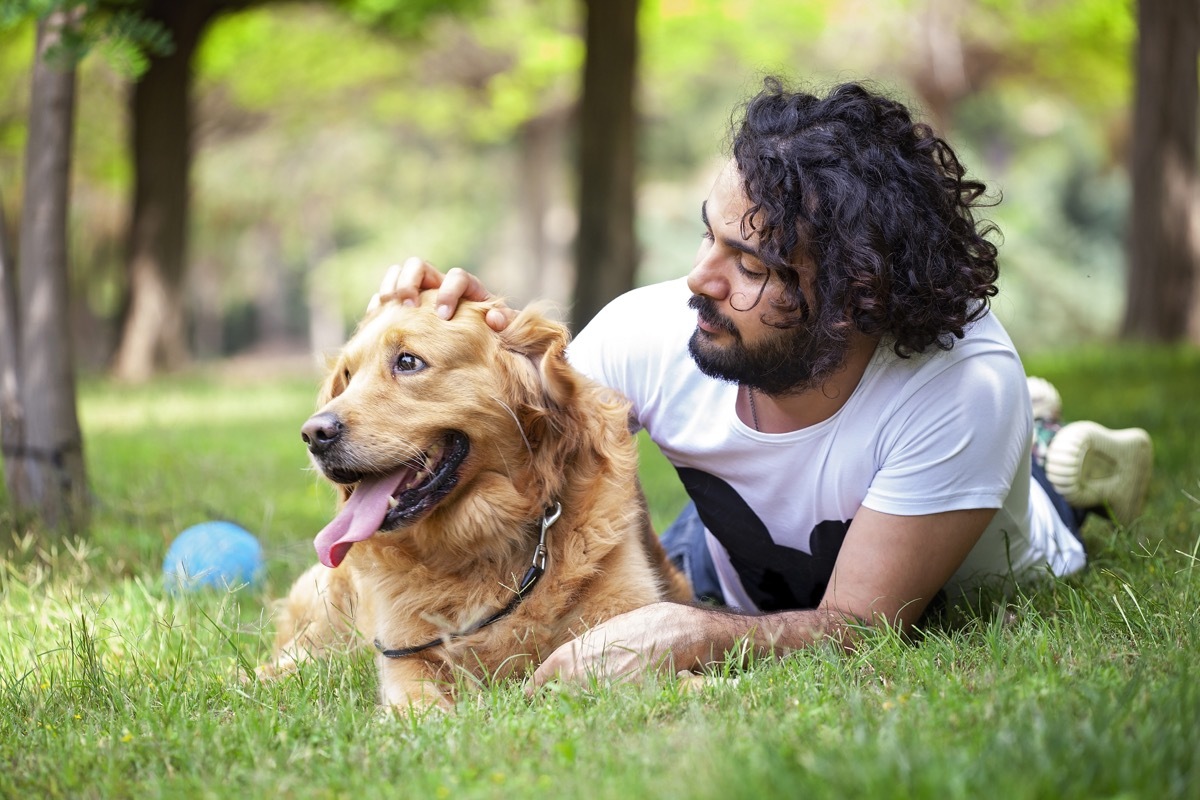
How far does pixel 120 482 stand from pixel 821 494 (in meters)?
4.01

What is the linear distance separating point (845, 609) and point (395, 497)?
1202 mm

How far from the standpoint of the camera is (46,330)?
181 inches

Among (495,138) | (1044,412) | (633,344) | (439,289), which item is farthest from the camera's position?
(495,138)

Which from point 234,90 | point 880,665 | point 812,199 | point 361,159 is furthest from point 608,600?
point 361,159

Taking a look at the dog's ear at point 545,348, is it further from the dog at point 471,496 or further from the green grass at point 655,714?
the green grass at point 655,714

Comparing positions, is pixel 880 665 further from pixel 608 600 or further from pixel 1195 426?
pixel 1195 426

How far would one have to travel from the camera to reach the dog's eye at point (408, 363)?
3123 millimetres

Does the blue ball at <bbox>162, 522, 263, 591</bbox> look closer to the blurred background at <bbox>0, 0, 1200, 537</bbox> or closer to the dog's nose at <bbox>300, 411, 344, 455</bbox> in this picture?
the blurred background at <bbox>0, 0, 1200, 537</bbox>

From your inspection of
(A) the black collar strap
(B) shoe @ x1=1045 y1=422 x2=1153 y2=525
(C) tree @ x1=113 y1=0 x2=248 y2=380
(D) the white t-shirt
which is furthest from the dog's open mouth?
(C) tree @ x1=113 y1=0 x2=248 y2=380

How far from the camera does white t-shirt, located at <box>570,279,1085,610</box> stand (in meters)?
2.94

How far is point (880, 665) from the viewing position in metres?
2.67

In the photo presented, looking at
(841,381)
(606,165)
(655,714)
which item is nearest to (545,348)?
(841,381)

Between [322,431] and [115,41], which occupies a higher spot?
[115,41]

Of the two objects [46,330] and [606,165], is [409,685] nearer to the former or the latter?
[46,330]
